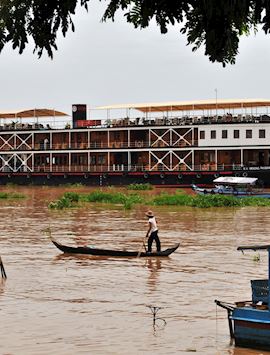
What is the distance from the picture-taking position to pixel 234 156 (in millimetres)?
60469

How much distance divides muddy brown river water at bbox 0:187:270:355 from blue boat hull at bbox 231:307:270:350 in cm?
12

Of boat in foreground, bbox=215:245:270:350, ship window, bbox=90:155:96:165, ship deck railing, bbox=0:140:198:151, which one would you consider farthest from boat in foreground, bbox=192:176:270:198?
boat in foreground, bbox=215:245:270:350

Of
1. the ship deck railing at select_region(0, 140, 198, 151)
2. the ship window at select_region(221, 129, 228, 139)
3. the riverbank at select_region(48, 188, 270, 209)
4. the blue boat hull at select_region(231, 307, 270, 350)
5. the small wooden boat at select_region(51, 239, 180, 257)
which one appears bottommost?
the riverbank at select_region(48, 188, 270, 209)

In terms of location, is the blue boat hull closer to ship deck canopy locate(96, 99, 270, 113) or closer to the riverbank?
the riverbank

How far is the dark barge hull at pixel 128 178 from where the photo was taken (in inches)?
2234

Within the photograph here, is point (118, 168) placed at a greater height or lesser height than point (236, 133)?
lesser

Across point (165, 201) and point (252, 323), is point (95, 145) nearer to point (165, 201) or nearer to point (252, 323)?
point (165, 201)

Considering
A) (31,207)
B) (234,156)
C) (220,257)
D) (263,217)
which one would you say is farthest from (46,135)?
(220,257)

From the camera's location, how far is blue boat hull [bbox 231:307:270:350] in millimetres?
10742

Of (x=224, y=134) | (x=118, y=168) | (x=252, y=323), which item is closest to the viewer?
(x=252, y=323)

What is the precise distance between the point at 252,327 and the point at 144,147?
52135 millimetres

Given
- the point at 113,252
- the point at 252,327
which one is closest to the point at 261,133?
the point at 113,252

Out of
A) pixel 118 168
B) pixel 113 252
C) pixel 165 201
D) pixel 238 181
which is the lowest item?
pixel 165 201

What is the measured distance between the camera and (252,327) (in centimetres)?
1094
